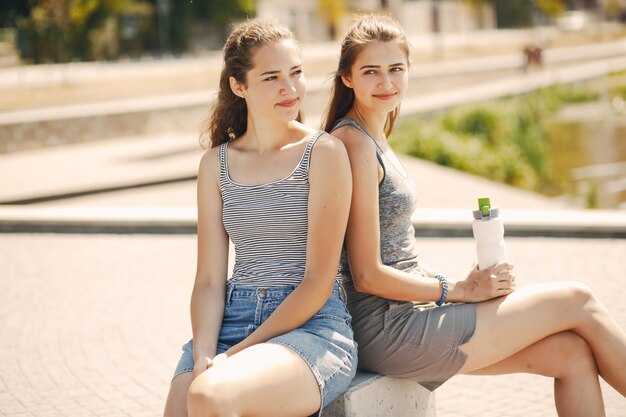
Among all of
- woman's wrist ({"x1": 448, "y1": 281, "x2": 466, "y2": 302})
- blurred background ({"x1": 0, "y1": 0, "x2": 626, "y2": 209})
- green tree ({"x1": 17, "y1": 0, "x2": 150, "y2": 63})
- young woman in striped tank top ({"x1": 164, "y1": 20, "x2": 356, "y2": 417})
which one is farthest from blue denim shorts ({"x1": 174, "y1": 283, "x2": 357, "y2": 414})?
green tree ({"x1": 17, "y1": 0, "x2": 150, "y2": 63})

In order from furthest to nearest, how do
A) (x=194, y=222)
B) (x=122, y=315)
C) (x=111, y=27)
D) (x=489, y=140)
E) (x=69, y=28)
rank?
(x=111, y=27) < (x=69, y=28) < (x=489, y=140) < (x=194, y=222) < (x=122, y=315)

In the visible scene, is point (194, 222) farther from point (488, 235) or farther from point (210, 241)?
point (488, 235)

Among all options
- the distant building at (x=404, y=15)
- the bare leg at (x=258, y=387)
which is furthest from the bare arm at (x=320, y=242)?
the distant building at (x=404, y=15)

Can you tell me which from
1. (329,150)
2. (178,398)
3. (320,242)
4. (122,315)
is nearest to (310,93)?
(122,315)

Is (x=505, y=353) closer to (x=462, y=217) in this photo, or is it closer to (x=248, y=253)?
(x=248, y=253)

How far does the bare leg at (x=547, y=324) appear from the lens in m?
3.27

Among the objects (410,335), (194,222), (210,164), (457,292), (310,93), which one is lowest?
(310,93)

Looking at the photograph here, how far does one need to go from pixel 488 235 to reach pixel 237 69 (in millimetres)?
1043

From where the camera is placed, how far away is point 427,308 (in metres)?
3.34

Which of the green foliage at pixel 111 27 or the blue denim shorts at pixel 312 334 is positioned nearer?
the blue denim shorts at pixel 312 334

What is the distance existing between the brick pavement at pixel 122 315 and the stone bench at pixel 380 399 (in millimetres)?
966

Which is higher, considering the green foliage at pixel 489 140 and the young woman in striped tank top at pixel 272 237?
the young woman in striped tank top at pixel 272 237

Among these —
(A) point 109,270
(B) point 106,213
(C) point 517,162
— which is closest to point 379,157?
(A) point 109,270

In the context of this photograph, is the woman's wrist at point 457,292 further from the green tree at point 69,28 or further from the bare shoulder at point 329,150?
the green tree at point 69,28
